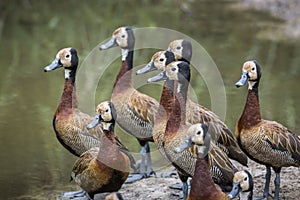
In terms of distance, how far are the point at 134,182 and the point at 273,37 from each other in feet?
27.6

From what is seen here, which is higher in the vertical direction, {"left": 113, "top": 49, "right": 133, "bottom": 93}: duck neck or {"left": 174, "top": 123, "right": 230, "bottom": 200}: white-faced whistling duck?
{"left": 113, "top": 49, "right": 133, "bottom": 93}: duck neck

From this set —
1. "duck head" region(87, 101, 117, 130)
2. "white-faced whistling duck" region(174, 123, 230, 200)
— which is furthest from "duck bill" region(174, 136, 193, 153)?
"duck head" region(87, 101, 117, 130)

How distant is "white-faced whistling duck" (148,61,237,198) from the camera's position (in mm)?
6219

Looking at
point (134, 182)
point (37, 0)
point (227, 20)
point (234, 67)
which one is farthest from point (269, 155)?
point (37, 0)

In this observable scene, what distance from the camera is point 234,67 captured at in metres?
12.5

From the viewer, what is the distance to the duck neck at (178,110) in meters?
6.51

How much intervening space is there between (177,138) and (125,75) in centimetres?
177

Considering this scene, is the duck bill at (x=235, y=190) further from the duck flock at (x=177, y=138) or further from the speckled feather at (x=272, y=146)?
the speckled feather at (x=272, y=146)

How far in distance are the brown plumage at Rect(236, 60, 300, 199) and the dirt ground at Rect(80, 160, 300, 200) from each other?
0.36 meters

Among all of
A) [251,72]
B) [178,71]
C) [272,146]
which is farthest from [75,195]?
[251,72]

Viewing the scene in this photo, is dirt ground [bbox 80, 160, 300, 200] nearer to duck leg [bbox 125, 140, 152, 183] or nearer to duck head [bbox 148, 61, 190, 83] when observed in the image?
duck leg [bbox 125, 140, 152, 183]

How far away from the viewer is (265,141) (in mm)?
6473

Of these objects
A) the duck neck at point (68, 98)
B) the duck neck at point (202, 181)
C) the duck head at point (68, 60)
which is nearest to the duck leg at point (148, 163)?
the duck neck at point (68, 98)

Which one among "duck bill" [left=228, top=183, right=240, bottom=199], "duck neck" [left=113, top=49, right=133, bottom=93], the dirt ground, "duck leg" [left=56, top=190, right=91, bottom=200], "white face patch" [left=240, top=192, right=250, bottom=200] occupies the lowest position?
"duck leg" [left=56, top=190, right=91, bottom=200]
